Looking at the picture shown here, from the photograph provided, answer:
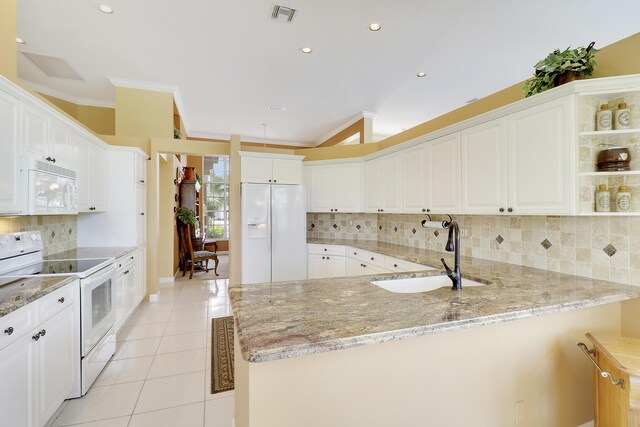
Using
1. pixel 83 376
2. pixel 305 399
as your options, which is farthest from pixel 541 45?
pixel 83 376

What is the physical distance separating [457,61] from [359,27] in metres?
1.55

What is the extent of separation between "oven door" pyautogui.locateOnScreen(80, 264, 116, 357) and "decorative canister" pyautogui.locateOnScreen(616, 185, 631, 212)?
369cm

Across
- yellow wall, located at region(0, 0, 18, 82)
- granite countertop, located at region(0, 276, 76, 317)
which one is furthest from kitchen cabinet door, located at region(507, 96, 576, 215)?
yellow wall, located at region(0, 0, 18, 82)

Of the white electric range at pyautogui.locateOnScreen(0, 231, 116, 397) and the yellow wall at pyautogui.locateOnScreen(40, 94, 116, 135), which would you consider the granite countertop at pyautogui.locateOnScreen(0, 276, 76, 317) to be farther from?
the yellow wall at pyautogui.locateOnScreen(40, 94, 116, 135)

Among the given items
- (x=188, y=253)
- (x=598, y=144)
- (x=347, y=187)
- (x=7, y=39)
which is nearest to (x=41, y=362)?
(x=7, y=39)

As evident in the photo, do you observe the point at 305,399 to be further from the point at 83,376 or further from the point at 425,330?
the point at 83,376

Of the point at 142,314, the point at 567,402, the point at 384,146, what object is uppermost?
the point at 384,146

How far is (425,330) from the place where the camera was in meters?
1.04

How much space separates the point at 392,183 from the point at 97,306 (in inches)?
133

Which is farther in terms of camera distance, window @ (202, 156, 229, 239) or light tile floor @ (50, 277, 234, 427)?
window @ (202, 156, 229, 239)

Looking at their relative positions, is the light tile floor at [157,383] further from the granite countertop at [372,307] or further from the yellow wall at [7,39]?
the yellow wall at [7,39]

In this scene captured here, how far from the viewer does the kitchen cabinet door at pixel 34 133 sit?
6.96ft

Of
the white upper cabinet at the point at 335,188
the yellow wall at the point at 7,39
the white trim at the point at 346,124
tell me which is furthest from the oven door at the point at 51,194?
the white trim at the point at 346,124

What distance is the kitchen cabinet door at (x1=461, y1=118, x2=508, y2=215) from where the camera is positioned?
2291 millimetres
